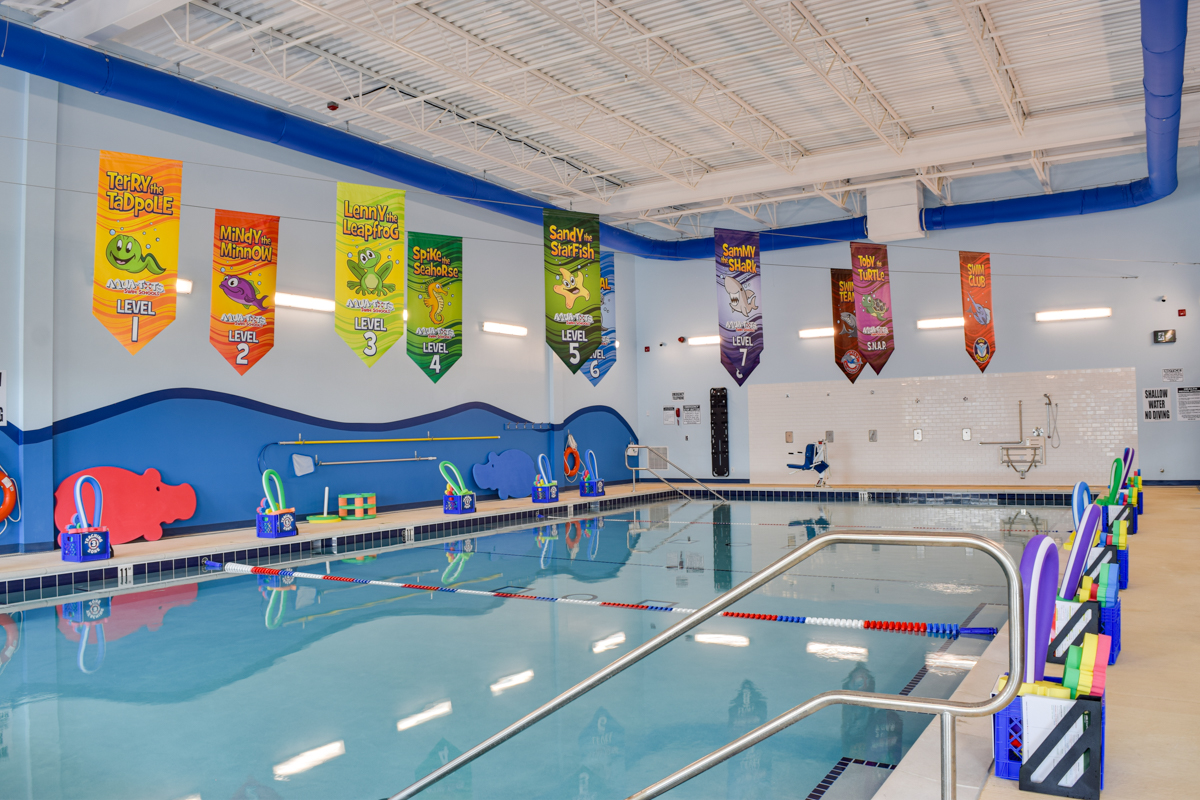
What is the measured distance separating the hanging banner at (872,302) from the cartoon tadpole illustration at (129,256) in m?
8.18

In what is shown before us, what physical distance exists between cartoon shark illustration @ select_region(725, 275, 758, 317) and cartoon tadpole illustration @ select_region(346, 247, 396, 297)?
4.07m

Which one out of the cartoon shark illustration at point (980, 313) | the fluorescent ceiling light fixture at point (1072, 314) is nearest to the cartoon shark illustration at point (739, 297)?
the cartoon shark illustration at point (980, 313)

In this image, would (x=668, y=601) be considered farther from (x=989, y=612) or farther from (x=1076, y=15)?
(x=1076, y=15)

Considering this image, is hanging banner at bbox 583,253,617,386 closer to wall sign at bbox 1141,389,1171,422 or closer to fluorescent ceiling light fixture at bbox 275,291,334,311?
fluorescent ceiling light fixture at bbox 275,291,334,311

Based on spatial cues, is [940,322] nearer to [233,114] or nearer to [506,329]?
[506,329]

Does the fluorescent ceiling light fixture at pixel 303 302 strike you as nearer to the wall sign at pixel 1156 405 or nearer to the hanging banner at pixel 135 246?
the hanging banner at pixel 135 246

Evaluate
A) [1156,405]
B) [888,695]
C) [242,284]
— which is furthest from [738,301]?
[888,695]

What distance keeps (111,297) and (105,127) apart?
9.44ft

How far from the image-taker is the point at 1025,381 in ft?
42.9

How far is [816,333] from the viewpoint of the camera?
48.1ft

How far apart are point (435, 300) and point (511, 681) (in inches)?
228

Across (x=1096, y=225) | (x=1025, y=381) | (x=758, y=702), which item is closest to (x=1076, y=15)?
(x=1096, y=225)

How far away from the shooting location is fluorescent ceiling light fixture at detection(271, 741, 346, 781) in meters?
3.09

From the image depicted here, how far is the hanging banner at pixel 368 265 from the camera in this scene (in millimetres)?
7625
